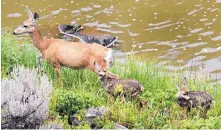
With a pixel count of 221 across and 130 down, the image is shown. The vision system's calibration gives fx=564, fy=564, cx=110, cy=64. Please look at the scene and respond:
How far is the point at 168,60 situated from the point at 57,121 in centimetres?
655

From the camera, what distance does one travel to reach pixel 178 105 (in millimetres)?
8359

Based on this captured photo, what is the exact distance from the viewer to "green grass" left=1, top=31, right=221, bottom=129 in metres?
7.70

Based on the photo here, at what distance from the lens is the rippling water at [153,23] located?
1386 centimetres

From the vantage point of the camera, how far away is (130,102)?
326 inches

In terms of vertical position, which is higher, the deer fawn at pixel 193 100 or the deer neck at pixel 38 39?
the deer neck at pixel 38 39

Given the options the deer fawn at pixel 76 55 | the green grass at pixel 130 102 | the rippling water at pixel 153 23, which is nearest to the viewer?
the green grass at pixel 130 102

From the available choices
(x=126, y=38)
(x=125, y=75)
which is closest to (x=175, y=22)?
(x=126, y=38)

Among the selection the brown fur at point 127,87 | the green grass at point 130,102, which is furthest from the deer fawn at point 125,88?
the green grass at point 130,102

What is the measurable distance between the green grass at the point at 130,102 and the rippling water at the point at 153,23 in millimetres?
2771

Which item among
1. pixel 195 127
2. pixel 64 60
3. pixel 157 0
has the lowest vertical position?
pixel 195 127

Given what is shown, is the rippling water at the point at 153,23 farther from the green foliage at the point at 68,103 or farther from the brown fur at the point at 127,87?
the green foliage at the point at 68,103

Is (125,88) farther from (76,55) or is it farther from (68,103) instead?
(76,55)

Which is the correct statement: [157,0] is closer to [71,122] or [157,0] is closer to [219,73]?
[219,73]

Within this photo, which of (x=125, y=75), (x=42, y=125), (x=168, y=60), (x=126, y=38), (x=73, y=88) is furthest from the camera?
(x=126, y=38)
